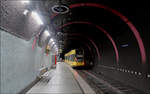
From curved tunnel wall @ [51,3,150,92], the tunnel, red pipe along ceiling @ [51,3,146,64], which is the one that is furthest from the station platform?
red pipe along ceiling @ [51,3,146,64]

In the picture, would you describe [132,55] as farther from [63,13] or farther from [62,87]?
[63,13]

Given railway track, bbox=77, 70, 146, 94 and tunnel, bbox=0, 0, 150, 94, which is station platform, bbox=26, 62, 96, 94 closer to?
tunnel, bbox=0, 0, 150, 94

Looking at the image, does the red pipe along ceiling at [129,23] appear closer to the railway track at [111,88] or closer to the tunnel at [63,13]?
the tunnel at [63,13]

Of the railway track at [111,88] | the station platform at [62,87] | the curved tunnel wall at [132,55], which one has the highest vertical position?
the curved tunnel wall at [132,55]

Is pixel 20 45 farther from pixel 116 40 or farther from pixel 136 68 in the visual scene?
pixel 116 40

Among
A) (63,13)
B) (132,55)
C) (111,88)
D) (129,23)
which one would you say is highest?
(63,13)

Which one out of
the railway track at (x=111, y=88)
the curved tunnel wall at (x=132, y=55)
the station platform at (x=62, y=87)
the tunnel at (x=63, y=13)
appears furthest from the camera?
the railway track at (x=111, y=88)

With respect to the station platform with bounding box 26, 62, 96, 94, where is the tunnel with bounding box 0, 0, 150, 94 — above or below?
above

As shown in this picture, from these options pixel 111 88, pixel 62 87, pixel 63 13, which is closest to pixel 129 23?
pixel 63 13

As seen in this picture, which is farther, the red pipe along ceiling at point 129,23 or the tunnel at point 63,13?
the red pipe along ceiling at point 129,23

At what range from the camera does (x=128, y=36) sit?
7.87 m

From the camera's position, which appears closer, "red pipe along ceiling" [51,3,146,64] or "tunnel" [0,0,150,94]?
"tunnel" [0,0,150,94]

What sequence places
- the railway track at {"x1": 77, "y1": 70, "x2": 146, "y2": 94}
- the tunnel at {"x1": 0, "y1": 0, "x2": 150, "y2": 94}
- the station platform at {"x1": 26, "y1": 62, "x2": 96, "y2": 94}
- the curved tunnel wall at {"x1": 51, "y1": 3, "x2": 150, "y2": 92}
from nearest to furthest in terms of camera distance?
the tunnel at {"x1": 0, "y1": 0, "x2": 150, "y2": 94} → the station platform at {"x1": 26, "y1": 62, "x2": 96, "y2": 94} → the curved tunnel wall at {"x1": 51, "y1": 3, "x2": 150, "y2": 92} → the railway track at {"x1": 77, "y1": 70, "x2": 146, "y2": 94}

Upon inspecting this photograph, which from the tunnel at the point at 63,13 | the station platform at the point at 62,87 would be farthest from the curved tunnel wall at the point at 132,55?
the station platform at the point at 62,87
